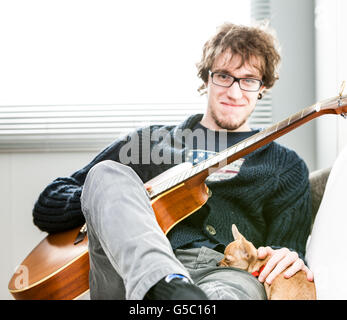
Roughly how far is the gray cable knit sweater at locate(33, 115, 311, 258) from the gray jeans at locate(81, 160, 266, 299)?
0.81 feet

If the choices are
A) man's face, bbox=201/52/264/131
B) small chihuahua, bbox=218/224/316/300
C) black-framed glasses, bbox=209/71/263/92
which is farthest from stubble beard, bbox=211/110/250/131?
small chihuahua, bbox=218/224/316/300

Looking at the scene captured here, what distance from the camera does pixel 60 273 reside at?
3.66 ft

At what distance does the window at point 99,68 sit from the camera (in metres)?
2.08

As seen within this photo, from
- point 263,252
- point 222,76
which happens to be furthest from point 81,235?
point 222,76

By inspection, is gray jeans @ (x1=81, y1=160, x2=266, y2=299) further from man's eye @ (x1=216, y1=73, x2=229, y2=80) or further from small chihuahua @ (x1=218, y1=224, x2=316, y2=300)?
man's eye @ (x1=216, y1=73, x2=229, y2=80)

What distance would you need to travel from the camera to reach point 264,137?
1163 millimetres

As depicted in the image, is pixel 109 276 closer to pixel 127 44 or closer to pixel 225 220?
pixel 225 220

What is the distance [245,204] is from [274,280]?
0.41m

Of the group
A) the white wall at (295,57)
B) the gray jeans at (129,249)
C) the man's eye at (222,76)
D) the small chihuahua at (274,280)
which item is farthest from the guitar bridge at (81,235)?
the white wall at (295,57)

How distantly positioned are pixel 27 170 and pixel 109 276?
1291mm

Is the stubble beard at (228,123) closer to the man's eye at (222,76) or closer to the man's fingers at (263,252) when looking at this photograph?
the man's eye at (222,76)

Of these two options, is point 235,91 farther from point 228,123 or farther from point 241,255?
point 241,255

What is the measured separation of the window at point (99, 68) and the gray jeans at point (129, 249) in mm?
1120
